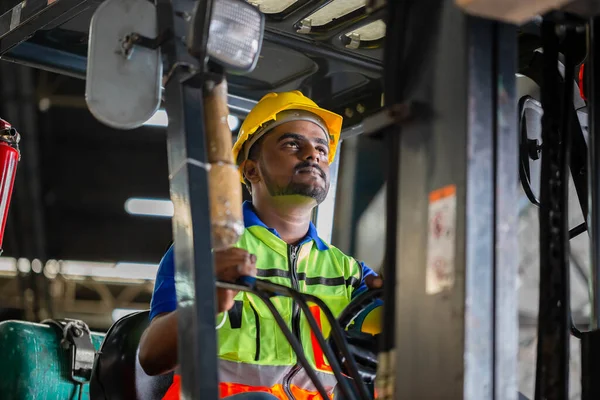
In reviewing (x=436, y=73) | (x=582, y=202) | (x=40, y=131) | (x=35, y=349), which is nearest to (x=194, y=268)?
(x=436, y=73)

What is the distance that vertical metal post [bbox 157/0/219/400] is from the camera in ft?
5.36

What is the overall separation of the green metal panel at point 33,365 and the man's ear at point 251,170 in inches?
36.7

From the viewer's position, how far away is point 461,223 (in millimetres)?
1597

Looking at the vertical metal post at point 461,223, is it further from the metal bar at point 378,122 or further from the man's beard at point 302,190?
the man's beard at point 302,190

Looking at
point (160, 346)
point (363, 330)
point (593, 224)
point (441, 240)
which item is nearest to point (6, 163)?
point (160, 346)

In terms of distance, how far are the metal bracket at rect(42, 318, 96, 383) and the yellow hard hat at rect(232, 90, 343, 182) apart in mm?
823

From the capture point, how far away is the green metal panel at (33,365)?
112 inches

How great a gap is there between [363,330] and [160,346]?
603mm

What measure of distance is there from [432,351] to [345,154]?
10695 millimetres

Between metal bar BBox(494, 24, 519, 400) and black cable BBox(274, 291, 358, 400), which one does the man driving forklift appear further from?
metal bar BBox(494, 24, 519, 400)

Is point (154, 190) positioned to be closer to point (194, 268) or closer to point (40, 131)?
point (40, 131)

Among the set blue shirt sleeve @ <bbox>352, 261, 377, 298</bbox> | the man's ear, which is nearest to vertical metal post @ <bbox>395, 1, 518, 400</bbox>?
blue shirt sleeve @ <bbox>352, 261, 377, 298</bbox>

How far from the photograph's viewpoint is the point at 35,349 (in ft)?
9.60

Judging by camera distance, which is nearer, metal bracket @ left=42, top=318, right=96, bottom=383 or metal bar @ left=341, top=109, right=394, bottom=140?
metal bar @ left=341, top=109, right=394, bottom=140
